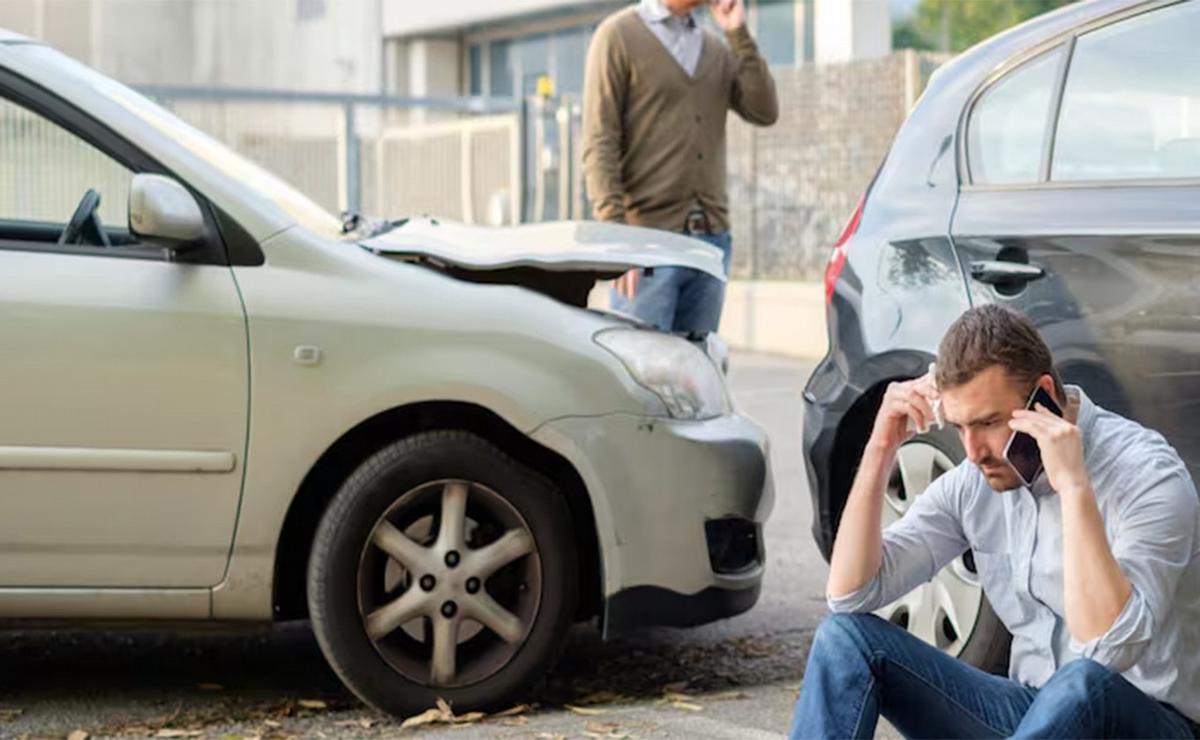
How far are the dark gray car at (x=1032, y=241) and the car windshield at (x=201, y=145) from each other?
1425mm

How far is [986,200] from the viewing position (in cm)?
473

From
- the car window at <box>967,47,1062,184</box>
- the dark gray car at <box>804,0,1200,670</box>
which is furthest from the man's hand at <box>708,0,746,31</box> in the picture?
the car window at <box>967,47,1062,184</box>

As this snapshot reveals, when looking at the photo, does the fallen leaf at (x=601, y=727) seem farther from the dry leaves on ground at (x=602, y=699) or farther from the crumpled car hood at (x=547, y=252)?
the crumpled car hood at (x=547, y=252)

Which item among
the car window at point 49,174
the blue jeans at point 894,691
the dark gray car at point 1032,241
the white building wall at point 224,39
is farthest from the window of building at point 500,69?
the blue jeans at point 894,691

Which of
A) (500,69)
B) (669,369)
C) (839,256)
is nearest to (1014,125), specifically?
(839,256)

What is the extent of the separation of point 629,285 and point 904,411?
2.87m

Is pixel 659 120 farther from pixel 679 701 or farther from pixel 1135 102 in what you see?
pixel 1135 102

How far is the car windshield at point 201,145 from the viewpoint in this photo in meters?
5.09

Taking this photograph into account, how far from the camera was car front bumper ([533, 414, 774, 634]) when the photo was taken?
16.2ft

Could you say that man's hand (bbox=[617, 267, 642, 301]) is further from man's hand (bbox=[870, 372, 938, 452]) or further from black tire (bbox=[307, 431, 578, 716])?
man's hand (bbox=[870, 372, 938, 452])

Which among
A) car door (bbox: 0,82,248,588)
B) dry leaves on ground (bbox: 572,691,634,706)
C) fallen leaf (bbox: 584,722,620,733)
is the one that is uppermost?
car door (bbox: 0,82,248,588)

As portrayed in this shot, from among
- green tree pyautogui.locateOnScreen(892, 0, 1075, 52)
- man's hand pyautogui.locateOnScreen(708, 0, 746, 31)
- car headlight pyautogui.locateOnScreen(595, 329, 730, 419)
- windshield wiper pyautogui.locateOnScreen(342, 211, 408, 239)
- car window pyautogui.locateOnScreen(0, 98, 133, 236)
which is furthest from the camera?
green tree pyautogui.locateOnScreen(892, 0, 1075, 52)

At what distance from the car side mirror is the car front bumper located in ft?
3.12

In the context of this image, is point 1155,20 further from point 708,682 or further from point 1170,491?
point 708,682
